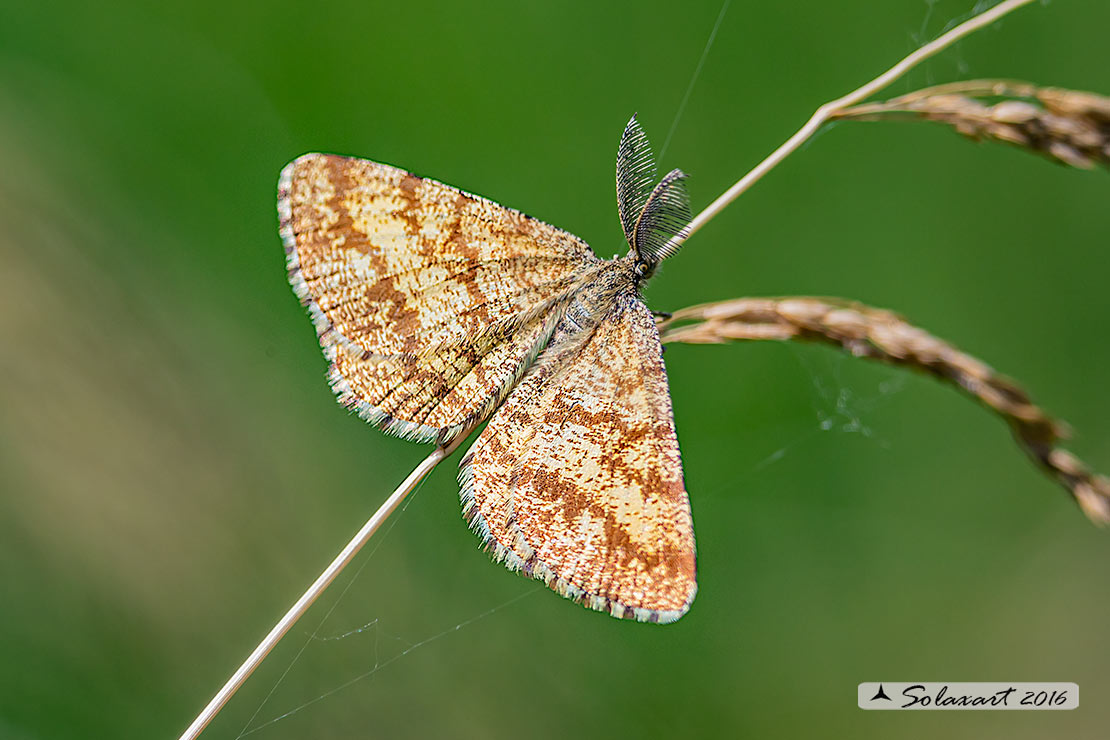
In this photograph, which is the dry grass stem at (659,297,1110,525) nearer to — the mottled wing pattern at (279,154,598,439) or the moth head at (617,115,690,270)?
the moth head at (617,115,690,270)

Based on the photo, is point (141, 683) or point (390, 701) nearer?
point (141, 683)

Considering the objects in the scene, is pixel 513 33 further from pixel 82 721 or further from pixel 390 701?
pixel 82 721

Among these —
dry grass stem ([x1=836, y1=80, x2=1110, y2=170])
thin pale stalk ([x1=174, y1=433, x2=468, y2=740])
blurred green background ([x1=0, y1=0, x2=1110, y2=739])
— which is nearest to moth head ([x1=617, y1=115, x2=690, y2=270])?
dry grass stem ([x1=836, y1=80, x2=1110, y2=170])

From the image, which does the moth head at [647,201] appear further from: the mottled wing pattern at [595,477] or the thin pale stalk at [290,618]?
the thin pale stalk at [290,618]

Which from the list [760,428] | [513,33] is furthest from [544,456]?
[513,33]

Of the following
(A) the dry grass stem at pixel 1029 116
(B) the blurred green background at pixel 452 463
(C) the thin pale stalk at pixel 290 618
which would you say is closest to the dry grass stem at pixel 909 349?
(A) the dry grass stem at pixel 1029 116

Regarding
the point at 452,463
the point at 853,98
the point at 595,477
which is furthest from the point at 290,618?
the point at 853,98

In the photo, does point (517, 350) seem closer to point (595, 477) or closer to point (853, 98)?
point (595, 477)
